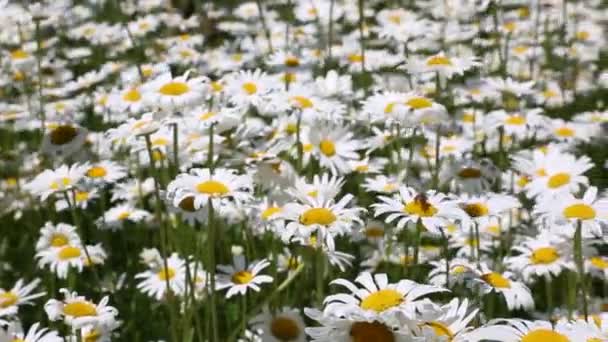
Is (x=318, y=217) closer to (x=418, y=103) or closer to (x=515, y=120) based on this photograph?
(x=418, y=103)

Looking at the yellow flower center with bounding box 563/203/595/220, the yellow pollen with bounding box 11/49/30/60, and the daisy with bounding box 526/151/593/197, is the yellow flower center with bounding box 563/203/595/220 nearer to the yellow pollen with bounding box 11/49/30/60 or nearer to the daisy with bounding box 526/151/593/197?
the daisy with bounding box 526/151/593/197

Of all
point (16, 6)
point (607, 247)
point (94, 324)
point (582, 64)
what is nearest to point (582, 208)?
point (607, 247)

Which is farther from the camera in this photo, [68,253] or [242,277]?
[68,253]

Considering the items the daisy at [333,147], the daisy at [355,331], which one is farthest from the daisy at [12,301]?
the daisy at [355,331]

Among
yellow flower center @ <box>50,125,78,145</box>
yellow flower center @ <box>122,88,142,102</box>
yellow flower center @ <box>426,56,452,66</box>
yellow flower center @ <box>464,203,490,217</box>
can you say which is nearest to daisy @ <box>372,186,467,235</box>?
yellow flower center @ <box>464,203,490,217</box>

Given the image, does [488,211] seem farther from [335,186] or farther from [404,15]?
[404,15]

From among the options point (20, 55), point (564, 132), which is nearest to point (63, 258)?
point (564, 132)
